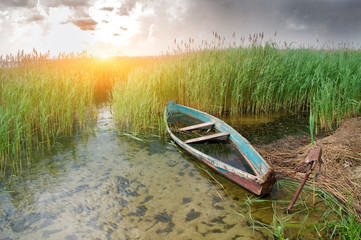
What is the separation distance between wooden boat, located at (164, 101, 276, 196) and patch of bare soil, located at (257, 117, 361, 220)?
0.48 m

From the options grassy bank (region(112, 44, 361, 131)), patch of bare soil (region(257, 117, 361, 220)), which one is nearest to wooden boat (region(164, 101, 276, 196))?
patch of bare soil (region(257, 117, 361, 220))

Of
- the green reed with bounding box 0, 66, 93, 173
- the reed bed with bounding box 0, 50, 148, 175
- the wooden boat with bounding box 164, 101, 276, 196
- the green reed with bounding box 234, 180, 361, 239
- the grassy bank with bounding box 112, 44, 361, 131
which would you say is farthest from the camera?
the grassy bank with bounding box 112, 44, 361, 131

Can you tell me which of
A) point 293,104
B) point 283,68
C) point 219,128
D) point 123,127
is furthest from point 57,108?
point 293,104

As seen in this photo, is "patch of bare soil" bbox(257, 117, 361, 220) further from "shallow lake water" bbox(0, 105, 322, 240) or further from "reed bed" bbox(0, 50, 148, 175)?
"reed bed" bbox(0, 50, 148, 175)

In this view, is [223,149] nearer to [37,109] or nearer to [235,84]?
[235,84]

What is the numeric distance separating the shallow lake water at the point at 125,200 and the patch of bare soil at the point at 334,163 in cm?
44

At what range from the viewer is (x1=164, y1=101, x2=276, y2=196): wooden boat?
263 cm

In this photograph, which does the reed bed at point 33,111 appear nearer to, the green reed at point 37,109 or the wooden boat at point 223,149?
the green reed at point 37,109

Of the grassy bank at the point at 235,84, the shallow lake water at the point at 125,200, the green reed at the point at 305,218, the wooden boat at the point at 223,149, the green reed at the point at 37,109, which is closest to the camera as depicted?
the green reed at the point at 305,218

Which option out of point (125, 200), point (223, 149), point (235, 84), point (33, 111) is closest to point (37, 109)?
point (33, 111)

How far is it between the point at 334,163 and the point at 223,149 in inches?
66.2

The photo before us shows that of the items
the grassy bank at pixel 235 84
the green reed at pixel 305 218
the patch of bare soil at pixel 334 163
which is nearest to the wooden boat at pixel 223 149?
the green reed at pixel 305 218

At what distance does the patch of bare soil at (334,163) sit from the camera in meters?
2.70

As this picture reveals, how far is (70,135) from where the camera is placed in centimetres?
489
